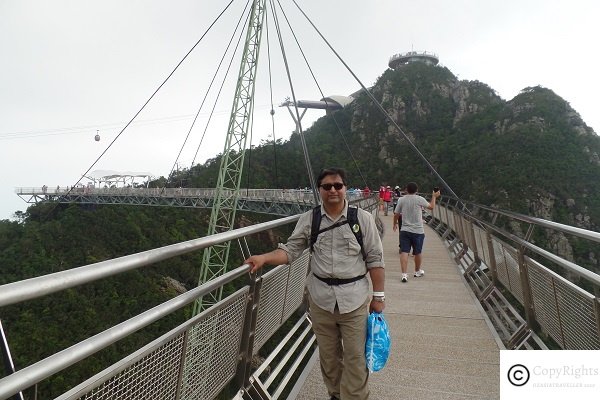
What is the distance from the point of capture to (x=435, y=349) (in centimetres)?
359

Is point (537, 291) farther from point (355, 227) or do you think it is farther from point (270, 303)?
point (270, 303)

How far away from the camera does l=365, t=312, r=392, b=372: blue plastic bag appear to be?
221cm

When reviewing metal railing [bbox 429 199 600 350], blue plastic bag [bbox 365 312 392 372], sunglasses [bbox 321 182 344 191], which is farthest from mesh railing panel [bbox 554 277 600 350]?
sunglasses [bbox 321 182 344 191]

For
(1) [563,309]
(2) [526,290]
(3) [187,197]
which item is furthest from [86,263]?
(1) [563,309]

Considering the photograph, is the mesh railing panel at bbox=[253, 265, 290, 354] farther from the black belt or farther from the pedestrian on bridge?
the pedestrian on bridge

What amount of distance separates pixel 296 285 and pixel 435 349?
57.9 inches

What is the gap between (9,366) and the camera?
0.96 metres

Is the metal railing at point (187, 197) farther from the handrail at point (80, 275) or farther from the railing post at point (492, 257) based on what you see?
the handrail at point (80, 275)

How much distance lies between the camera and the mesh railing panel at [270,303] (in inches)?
101

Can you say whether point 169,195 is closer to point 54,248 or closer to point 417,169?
point 54,248

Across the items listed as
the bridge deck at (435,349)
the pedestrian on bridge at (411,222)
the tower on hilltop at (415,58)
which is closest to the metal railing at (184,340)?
the bridge deck at (435,349)

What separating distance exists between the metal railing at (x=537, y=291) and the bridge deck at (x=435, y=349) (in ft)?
0.77

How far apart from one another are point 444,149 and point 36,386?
231ft

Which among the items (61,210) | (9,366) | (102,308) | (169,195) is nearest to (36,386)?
(9,366)
